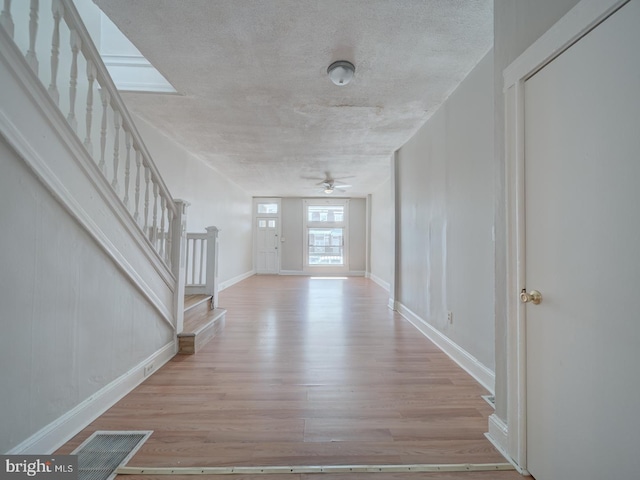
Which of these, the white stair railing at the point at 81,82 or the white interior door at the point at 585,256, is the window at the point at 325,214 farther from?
the white interior door at the point at 585,256

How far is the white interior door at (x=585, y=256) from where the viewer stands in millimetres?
852

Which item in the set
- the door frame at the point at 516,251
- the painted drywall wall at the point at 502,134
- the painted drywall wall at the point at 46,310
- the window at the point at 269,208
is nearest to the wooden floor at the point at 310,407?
the door frame at the point at 516,251

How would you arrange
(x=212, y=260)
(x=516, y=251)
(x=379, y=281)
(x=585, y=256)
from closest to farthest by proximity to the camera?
(x=585, y=256) → (x=516, y=251) → (x=212, y=260) → (x=379, y=281)

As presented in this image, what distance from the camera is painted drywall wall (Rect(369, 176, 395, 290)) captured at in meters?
6.18

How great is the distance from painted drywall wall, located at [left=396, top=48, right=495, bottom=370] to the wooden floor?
0.43m

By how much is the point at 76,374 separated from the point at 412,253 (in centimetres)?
336

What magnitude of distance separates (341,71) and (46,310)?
2.40 metres

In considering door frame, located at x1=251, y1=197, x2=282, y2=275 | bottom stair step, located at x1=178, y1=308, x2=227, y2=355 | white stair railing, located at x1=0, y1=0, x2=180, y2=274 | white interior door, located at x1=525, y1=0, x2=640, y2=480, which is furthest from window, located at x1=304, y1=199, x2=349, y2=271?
white interior door, located at x1=525, y1=0, x2=640, y2=480

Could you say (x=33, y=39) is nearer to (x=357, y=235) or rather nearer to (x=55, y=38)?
(x=55, y=38)

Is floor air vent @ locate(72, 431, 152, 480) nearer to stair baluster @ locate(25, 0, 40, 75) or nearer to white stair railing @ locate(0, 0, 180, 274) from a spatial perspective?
white stair railing @ locate(0, 0, 180, 274)

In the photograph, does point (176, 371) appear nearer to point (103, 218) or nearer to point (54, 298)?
point (54, 298)

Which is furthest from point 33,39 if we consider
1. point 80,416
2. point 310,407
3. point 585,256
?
point 585,256

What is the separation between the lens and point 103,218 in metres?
1.66

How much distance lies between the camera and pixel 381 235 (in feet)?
22.3
